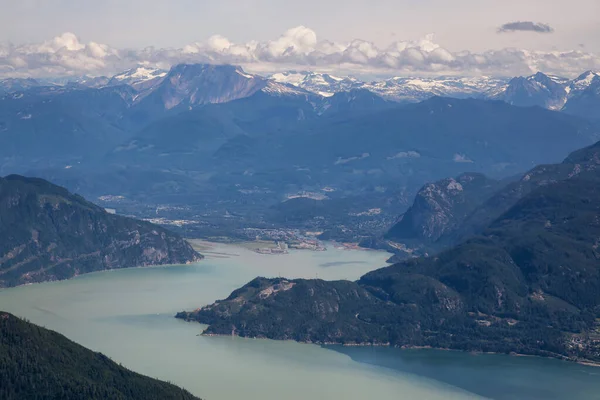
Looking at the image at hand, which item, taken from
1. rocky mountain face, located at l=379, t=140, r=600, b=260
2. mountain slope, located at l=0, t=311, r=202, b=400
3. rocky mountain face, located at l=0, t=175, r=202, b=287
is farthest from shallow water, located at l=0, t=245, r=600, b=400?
rocky mountain face, located at l=379, t=140, r=600, b=260

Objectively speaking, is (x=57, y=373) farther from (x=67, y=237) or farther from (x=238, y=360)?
(x=67, y=237)

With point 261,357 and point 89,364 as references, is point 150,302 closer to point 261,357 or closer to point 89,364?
point 261,357

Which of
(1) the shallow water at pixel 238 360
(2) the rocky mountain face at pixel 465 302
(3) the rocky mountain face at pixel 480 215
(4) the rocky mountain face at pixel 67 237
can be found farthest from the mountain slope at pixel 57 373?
(3) the rocky mountain face at pixel 480 215

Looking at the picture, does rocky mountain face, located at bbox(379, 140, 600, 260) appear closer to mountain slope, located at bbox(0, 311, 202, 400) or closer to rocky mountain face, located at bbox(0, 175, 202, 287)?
rocky mountain face, located at bbox(0, 175, 202, 287)

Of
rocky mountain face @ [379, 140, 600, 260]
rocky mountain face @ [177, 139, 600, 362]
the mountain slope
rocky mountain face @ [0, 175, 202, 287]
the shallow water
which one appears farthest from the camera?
rocky mountain face @ [379, 140, 600, 260]

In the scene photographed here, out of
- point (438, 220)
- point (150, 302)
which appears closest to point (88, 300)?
point (150, 302)

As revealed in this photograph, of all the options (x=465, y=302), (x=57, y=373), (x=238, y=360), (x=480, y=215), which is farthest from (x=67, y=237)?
(x=57, y=373)
